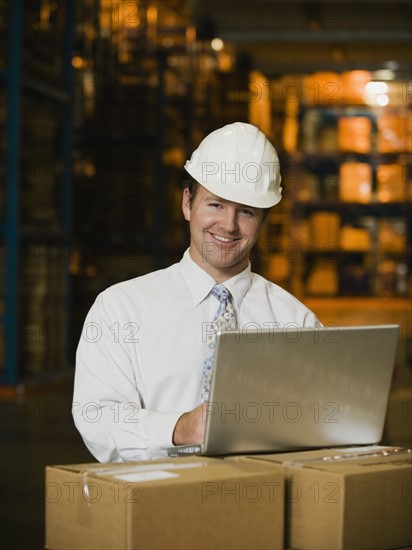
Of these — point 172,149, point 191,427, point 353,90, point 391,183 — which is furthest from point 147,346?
point 353,90

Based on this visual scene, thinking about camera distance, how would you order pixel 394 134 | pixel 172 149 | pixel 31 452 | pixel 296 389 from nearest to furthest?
pixel 296 389
pixel 31 452
pixel 172 149
pixel 394 134

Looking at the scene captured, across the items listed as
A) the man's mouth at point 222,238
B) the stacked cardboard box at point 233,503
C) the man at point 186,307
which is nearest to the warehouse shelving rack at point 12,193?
the man at point 186,307

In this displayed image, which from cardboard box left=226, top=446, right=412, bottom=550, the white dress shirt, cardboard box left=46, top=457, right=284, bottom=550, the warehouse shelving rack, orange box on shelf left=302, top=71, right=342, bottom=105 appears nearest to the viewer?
cardboard box left=46, top=457, right=284, bottom=550

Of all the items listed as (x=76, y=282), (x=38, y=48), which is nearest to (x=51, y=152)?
(x=38, y=48)

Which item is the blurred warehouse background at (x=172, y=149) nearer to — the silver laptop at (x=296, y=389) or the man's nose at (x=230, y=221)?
the man's nose at (x=230, y=221)

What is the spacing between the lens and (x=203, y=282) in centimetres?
276

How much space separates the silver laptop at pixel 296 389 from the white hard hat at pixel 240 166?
58 centimetres

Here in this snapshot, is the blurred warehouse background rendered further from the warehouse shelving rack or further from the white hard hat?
the white hard hat

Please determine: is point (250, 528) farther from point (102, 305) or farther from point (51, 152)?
point (51, 152)

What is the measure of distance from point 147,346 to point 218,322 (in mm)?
188

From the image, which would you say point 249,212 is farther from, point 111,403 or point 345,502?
point 345,502

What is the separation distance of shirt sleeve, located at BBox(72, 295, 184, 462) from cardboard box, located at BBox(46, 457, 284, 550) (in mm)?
382

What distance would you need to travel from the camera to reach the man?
2.58 m

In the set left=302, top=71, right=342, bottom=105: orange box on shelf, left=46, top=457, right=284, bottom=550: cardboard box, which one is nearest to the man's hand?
left=46, top=457, right=284, bottom=550: cardboard box
